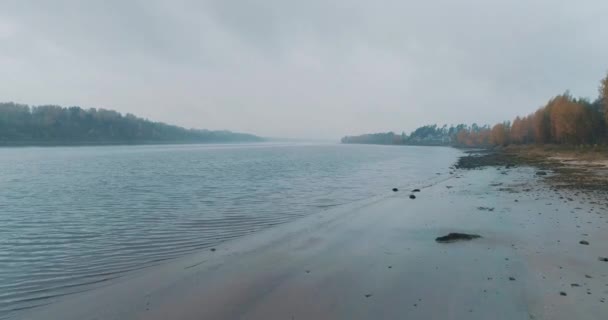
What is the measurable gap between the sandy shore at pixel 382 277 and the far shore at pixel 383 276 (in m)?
0.03

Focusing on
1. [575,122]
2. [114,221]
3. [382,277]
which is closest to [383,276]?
[382,277]

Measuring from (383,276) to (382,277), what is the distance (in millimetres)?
74

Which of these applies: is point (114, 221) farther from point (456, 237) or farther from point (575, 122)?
point (575, 122)

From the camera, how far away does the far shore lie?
266 inches

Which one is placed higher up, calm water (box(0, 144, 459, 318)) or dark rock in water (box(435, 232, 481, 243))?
dark rock in water (box(435, 232, 481, 243))

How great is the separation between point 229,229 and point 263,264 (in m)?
4.92

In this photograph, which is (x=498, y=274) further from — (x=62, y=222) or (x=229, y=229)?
(x=62, y=222)

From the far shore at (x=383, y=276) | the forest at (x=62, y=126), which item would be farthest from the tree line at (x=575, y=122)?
the forest at (x=62, y=126)

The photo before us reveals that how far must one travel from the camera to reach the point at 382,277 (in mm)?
8562

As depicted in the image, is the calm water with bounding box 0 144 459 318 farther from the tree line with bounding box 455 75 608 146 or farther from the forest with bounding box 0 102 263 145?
the forest with bounding box 0 102 263 145

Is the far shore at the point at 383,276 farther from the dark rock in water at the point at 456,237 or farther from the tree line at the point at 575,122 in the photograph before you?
the tree line at the point at 575,122

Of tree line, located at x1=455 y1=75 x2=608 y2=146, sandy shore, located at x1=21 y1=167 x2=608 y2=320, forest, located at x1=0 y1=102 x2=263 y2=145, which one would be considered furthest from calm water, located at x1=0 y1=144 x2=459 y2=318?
forest, located at x1=0 y1=102 x2=263 y2=145

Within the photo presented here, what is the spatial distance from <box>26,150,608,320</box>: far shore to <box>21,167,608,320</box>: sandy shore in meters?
0.03

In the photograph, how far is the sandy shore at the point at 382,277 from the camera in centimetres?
676
